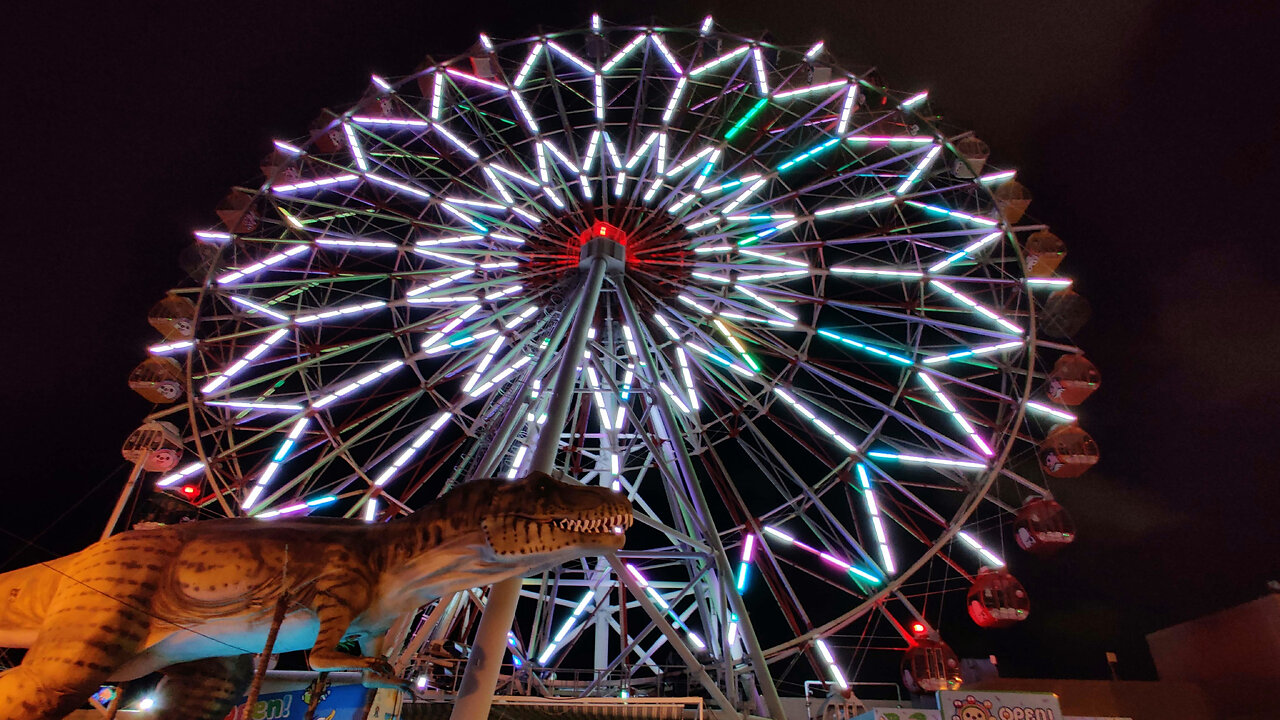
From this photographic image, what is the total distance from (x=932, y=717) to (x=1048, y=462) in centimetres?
697

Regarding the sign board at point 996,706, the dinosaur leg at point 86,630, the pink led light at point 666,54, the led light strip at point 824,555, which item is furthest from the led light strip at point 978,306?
the dinosaur leg at point 86,630

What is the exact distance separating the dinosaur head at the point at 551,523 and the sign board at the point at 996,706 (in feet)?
23.2

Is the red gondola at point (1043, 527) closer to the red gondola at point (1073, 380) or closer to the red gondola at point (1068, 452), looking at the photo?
the red gondola at point (1068, 452)

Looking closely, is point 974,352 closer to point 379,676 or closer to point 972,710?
point 972,710

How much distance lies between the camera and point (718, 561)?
11.1 m

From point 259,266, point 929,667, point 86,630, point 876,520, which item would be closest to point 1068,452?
point 876,520

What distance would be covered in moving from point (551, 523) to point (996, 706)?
8.16 metres

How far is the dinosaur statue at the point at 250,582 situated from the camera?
594 centimetres

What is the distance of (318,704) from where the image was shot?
19.2 feet

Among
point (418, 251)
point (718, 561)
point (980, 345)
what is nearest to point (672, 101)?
point (418, 251)

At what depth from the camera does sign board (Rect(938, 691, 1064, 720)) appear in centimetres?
1016

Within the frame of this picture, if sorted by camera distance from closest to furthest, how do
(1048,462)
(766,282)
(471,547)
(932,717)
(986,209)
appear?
(471,547)
(932,717)
(1048,462)
(986,209)
(766,282)

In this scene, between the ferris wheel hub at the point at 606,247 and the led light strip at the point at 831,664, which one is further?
the ferris wheel hub at the point at 606,247

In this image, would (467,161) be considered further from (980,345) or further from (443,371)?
(980,345)
